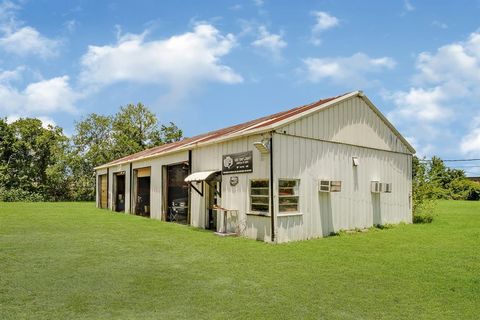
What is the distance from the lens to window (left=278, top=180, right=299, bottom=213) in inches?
366

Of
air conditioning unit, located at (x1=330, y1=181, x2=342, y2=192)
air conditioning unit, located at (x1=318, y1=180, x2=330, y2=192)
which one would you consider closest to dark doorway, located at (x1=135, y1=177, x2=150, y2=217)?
air conditioning unit, located at (x1=318, y1=180, x2=330, y2=192)

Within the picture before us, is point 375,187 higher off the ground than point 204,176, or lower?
lower

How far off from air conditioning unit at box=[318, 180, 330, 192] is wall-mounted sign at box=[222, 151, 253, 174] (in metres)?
2.09

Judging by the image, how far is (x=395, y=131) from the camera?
13.7 meters

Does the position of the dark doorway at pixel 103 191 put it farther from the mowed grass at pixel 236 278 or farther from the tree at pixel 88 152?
the mowed grass at pixel 236 278

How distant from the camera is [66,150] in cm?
3338

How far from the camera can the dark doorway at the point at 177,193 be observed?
14047 mm

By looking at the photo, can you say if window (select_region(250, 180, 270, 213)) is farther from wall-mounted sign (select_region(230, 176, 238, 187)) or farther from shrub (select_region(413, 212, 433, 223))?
shrub (select_region(413, 212, 433, 223))

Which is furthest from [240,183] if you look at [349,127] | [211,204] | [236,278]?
[236,278]

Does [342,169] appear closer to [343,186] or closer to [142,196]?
[343,186]

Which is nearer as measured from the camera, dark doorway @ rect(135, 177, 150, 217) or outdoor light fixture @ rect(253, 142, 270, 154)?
outdoor light fixture @ rect(253, 142, 270, 154)

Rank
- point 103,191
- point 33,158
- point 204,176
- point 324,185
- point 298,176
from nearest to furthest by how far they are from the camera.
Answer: point 298,176 → point 324,185 → point 204,176 → point 103,191 → point 33,158

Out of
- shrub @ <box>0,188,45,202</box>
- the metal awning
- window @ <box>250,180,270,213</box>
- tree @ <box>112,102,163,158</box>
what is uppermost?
tree @ <box>112,102,163,158</box>

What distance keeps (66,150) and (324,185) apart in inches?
1166
